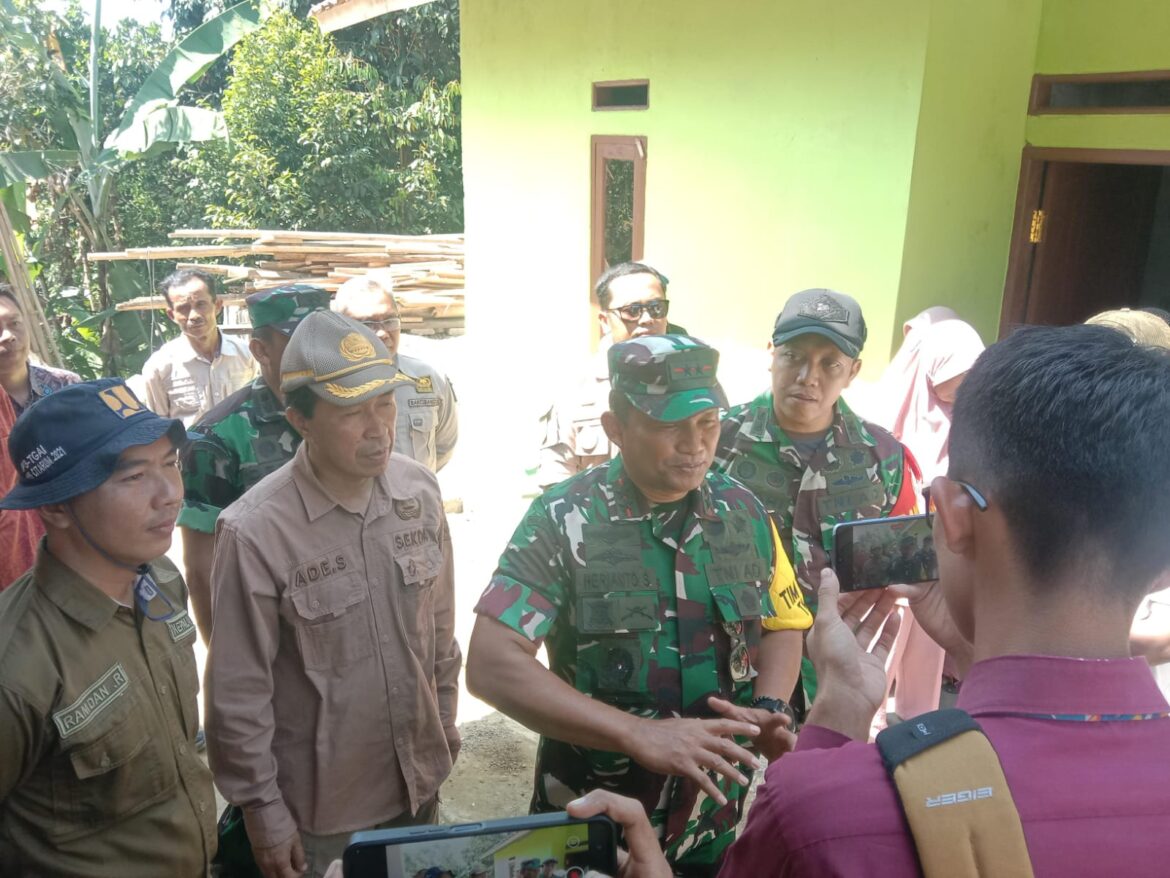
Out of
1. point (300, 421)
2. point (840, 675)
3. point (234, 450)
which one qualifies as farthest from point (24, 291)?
point (840, 675)

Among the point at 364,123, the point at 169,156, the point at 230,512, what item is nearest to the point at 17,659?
the point at 230,512

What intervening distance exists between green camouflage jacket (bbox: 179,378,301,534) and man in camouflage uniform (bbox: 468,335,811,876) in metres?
1.41

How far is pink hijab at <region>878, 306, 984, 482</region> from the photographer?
4.16m

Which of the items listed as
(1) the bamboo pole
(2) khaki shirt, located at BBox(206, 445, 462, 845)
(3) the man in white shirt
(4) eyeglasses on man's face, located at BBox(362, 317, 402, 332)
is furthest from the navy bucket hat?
(1) the bamboo pole

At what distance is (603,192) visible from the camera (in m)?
7.55

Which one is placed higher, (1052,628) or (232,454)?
(1052,628)

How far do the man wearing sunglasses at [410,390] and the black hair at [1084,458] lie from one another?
2.89 m

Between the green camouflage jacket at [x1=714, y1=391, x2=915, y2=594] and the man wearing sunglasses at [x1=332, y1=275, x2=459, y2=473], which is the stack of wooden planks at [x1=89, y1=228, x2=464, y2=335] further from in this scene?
the green camouflage jacket at [x1=714, y1=391, x2=915, y2=594]

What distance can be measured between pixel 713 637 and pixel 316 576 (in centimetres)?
102

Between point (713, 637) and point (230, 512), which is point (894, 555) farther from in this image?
point (230, 512)

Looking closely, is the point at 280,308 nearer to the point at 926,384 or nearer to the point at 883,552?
the point at 883,552

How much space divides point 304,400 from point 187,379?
3790mm

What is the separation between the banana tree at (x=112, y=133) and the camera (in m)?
11.9

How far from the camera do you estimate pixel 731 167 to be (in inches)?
235
